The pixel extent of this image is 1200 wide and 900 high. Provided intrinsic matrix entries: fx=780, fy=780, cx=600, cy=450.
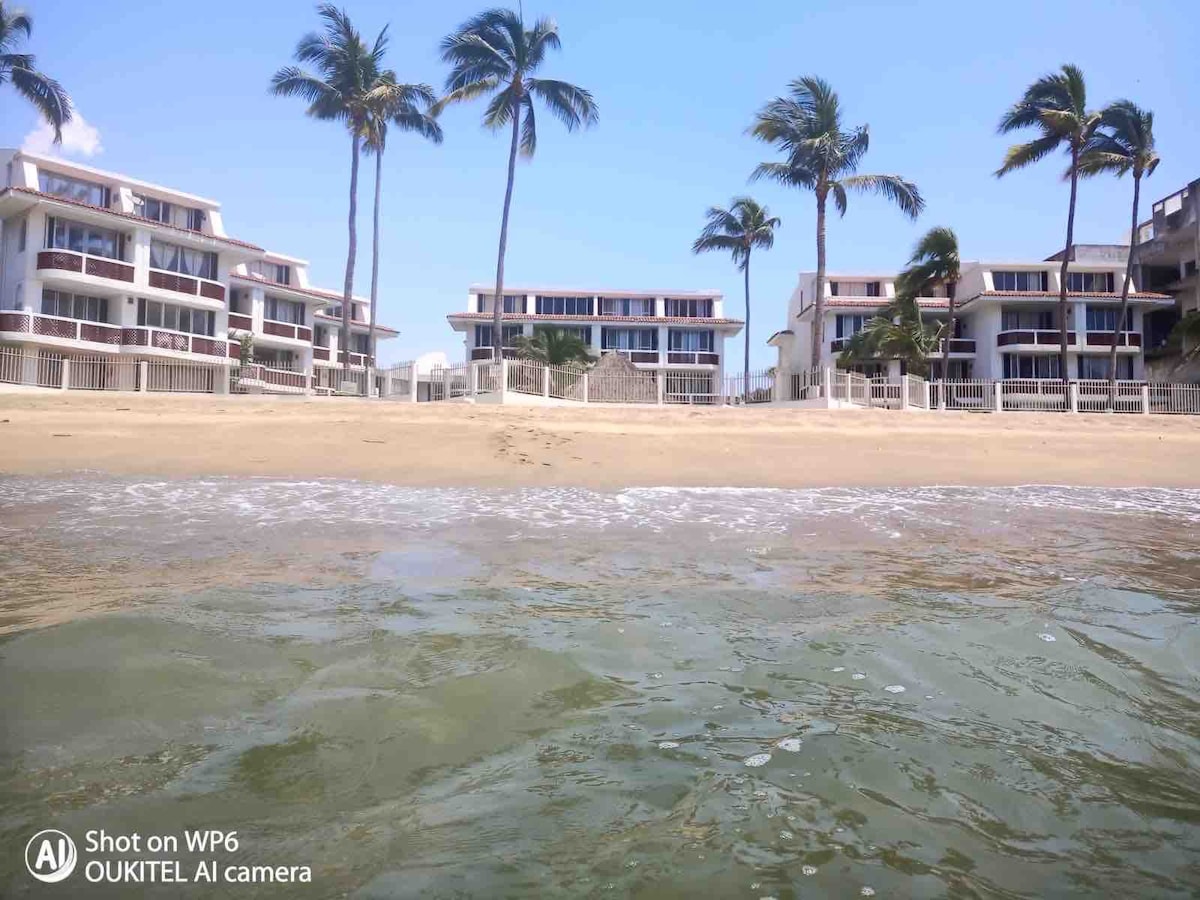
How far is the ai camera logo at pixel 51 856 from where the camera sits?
6.17 ft

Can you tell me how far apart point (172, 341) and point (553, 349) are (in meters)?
18.0

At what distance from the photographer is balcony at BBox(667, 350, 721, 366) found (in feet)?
175

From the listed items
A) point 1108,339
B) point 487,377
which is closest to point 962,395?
point 487,377

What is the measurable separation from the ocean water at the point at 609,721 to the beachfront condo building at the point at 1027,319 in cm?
4247

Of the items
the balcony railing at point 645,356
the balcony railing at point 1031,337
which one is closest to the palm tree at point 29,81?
the balcony railing at point 645,356

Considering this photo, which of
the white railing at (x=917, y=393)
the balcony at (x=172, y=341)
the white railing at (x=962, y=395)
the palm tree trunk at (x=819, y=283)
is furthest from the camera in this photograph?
the balcony at (x=172, y=341)

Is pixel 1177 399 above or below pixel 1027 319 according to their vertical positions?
below

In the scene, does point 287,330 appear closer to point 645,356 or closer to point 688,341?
point 645,356

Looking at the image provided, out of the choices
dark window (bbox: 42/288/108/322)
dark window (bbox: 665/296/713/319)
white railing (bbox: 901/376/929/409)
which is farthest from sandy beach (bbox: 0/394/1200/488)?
dark window (bbox: 665/296/713/319)

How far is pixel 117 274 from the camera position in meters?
34.8

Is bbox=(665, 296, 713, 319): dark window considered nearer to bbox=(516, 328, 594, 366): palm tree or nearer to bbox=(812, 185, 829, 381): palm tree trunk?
bbox=(812, 185, 829, 381): palm tree trunk

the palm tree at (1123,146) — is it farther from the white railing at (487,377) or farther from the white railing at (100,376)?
the white railing at (100,376)

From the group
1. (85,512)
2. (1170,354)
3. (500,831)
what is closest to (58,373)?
(85,512)

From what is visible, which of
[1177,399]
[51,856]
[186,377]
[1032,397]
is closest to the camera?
[51,856]
